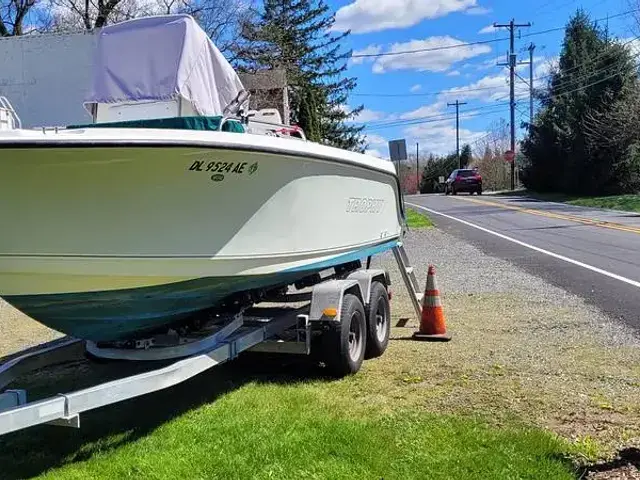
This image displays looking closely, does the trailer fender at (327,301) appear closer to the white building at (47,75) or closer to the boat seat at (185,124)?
the boat seat at (185,124)

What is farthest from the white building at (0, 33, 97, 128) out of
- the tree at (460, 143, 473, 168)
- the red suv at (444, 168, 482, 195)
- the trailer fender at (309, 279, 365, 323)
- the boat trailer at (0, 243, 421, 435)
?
the tree at (460, 143, 473, 168)

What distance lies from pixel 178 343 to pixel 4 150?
202 cm

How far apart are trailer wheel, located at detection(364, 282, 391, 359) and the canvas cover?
93.3 inches

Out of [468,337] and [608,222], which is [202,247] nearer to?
[468,337]

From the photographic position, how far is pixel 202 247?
466 cm

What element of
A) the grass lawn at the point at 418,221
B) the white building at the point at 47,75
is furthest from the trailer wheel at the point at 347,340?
the grass lawn at the point at 418,221

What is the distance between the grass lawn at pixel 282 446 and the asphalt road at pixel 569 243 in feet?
13.9

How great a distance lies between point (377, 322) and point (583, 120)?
34.3 meters

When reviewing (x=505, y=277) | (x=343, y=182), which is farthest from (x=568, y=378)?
(x=505, y=277)

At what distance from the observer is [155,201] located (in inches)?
173

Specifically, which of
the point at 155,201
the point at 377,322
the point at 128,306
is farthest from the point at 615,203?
the point at 155,201

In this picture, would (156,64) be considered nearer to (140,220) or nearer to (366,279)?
(140,220)

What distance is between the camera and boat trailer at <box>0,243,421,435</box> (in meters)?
4.04

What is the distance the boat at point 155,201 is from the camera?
414cm
